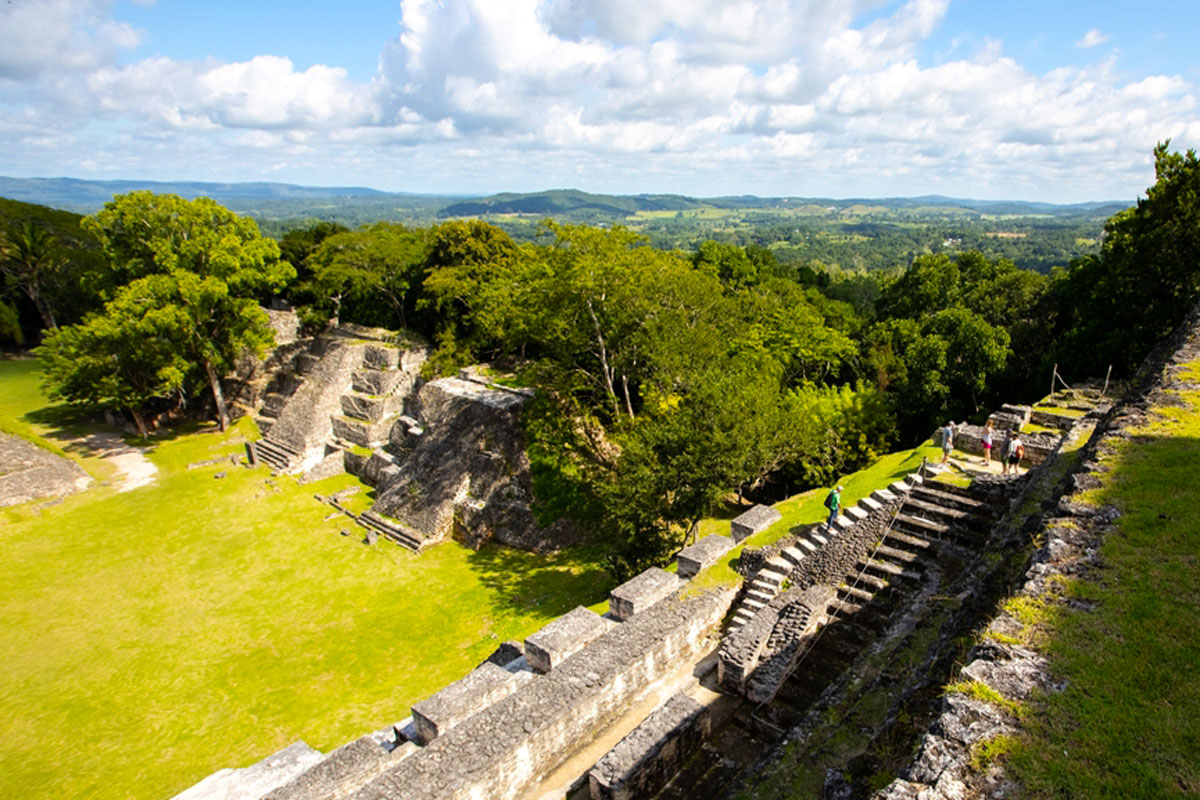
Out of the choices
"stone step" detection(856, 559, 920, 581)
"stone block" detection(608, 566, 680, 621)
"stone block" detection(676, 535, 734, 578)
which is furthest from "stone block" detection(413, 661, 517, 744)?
"stone step" detection(856, 559, 920, 581)

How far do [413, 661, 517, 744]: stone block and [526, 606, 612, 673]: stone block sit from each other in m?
0.52

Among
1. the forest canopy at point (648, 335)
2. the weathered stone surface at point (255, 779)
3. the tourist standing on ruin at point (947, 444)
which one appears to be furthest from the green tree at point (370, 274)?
the tourist standing on ruin at point (947, 444)

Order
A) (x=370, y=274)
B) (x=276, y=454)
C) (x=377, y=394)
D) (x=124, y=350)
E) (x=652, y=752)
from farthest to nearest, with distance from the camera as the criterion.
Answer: (x=370, y=274) < (x=377, y=394) < (x=124, y=350) < (x=276, y=454) < (x=652, y=752)

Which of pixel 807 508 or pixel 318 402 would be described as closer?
pixel 807 508

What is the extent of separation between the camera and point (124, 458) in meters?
28.2

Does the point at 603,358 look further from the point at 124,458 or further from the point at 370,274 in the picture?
the point at 124,458

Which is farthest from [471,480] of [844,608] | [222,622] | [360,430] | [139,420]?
[139,420]

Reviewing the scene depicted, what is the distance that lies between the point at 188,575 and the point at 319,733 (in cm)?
972

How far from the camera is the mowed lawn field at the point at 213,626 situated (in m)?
12.4

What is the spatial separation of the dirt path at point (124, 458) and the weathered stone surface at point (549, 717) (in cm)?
2430

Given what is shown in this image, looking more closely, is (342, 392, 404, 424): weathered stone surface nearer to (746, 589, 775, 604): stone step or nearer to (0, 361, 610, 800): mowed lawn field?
(0, 361, 610, 800): mowed lawn field

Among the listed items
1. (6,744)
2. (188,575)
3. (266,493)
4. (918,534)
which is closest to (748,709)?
(918,534)

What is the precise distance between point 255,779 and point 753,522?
10693 millimetres

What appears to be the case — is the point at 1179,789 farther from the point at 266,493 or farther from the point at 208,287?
the point at 208,287
